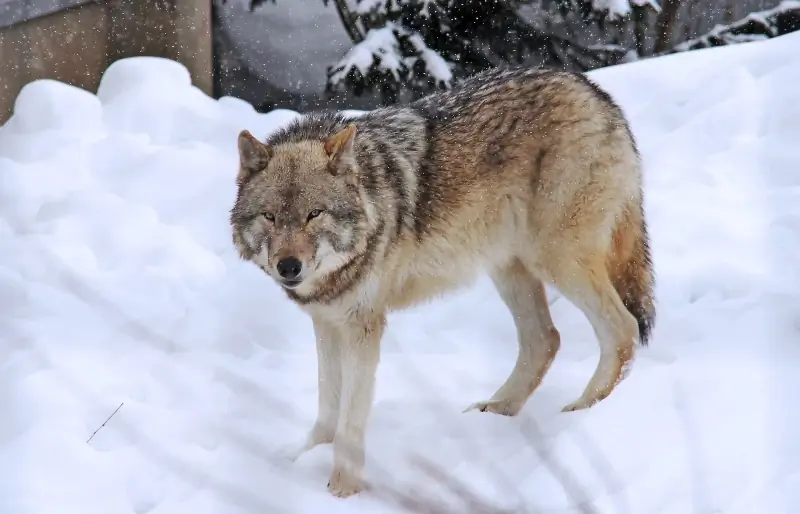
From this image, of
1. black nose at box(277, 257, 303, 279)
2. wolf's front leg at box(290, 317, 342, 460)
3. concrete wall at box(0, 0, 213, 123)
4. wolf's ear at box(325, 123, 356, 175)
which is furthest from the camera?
concrete wall at box(0, 0, 213, 123)

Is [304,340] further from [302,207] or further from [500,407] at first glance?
[302,207]

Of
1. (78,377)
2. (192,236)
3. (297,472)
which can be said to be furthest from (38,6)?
(297,472)

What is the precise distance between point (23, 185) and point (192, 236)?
3.70 ft

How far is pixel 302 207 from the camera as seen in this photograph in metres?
3.47

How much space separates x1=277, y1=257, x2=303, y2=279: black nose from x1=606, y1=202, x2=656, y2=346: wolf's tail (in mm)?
1610

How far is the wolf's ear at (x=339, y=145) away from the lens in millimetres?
3564

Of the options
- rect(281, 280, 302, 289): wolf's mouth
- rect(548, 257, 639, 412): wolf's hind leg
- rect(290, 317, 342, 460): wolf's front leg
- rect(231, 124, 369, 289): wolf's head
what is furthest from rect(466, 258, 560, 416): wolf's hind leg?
rect(281, 280, 302, 289): wolf's mouth

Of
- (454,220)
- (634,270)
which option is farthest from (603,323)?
(454,220)

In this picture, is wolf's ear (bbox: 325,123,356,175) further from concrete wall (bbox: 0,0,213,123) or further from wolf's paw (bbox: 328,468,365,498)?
concrete wall (bbox: 0,0,213,123)

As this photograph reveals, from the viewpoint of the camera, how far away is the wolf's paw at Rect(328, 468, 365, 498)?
3.66m

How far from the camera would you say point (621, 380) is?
13.8ft

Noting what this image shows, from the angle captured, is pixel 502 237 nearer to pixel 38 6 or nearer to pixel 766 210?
pixel 766 210

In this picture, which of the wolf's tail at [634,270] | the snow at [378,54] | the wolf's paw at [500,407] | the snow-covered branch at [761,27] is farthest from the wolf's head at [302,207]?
the snow-covered branch at [761,27]

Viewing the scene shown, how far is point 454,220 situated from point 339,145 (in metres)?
0.67
